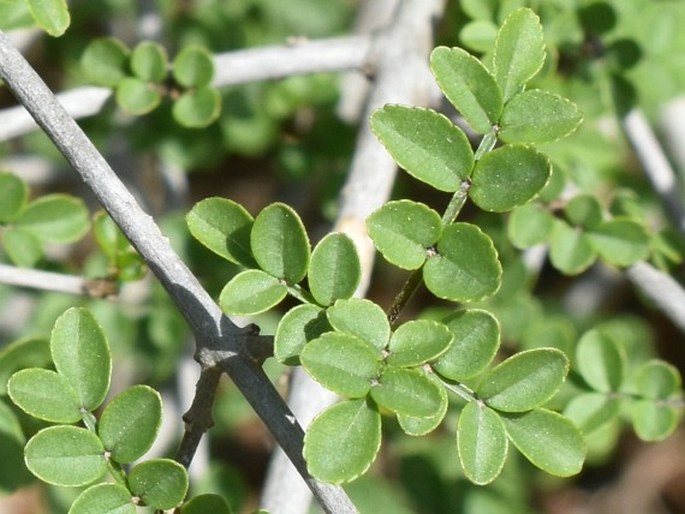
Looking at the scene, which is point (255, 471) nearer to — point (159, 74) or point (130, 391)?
point (159, 74)

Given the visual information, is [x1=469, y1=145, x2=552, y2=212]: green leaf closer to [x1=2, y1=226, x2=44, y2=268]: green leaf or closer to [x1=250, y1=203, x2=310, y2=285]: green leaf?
[x1=250, y1=203, x2=310, y2=285]: green leaf

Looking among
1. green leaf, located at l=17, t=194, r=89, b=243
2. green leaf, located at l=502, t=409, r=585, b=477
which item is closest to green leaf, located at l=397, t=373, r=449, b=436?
green leaf, located at l=502, t=409, r=585, b=477

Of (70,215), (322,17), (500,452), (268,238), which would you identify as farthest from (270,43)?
(500,452)

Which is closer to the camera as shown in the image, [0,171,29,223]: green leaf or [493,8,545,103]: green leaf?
[493,8,545,103]: green leaf

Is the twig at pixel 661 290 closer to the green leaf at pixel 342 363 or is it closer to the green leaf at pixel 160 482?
the green leaf at pixel 342 363

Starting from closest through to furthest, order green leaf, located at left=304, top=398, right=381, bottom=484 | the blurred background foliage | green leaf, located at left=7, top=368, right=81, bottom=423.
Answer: green leaf, located at left=304, top=398, right=381, bottom=484 < green leaf, located at left=7, top=368, right=81, bottom=423 < the blurred background foliage

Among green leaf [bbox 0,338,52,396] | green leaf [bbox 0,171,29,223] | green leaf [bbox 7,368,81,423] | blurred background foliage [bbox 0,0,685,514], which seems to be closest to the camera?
green leaf [bbox 7,368,81,423]
